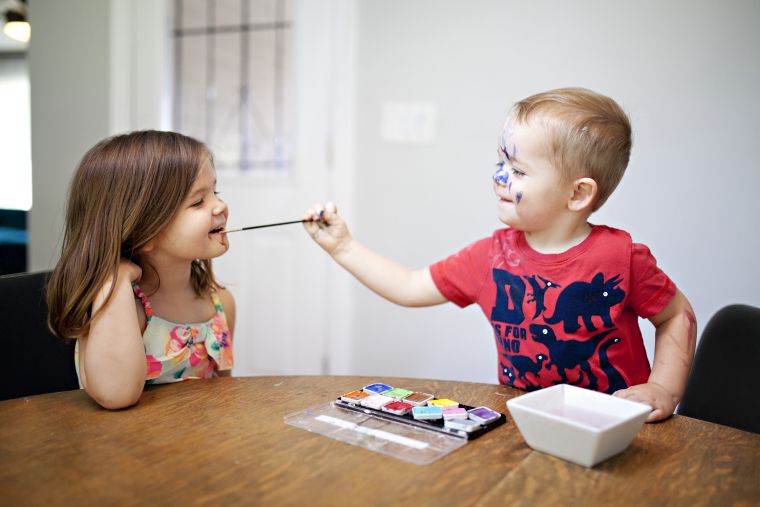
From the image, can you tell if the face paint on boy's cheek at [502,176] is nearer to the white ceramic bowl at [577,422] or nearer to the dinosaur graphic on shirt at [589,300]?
the dinosaur graphic on shirt at [589,300]

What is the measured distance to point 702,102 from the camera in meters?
2.11

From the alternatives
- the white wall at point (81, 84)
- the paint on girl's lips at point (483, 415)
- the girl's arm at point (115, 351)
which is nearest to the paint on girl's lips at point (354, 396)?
the paint on girl's lips at point (483, 415)

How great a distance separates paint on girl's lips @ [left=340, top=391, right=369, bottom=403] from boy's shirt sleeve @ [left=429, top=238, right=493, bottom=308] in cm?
40

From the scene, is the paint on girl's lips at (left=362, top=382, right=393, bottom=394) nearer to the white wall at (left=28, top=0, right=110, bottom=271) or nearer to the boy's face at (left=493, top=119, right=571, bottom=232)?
the boy's face at (left=493, top=119, right=571, bottom=232)

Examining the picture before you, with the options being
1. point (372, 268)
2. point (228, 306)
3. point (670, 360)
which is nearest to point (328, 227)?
point (372, 268)

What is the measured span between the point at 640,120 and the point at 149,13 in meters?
2.15

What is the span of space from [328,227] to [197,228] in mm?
305

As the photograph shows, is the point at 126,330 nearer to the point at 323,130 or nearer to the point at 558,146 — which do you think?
the point at 558,146

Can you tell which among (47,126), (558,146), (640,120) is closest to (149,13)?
(47,126)

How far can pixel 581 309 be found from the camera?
1181 millimetres

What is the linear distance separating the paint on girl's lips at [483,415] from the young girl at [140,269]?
51 cm

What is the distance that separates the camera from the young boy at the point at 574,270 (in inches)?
46.0

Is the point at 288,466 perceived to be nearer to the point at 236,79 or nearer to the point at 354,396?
the point at 354,396

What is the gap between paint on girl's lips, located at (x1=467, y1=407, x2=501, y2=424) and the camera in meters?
0.91
